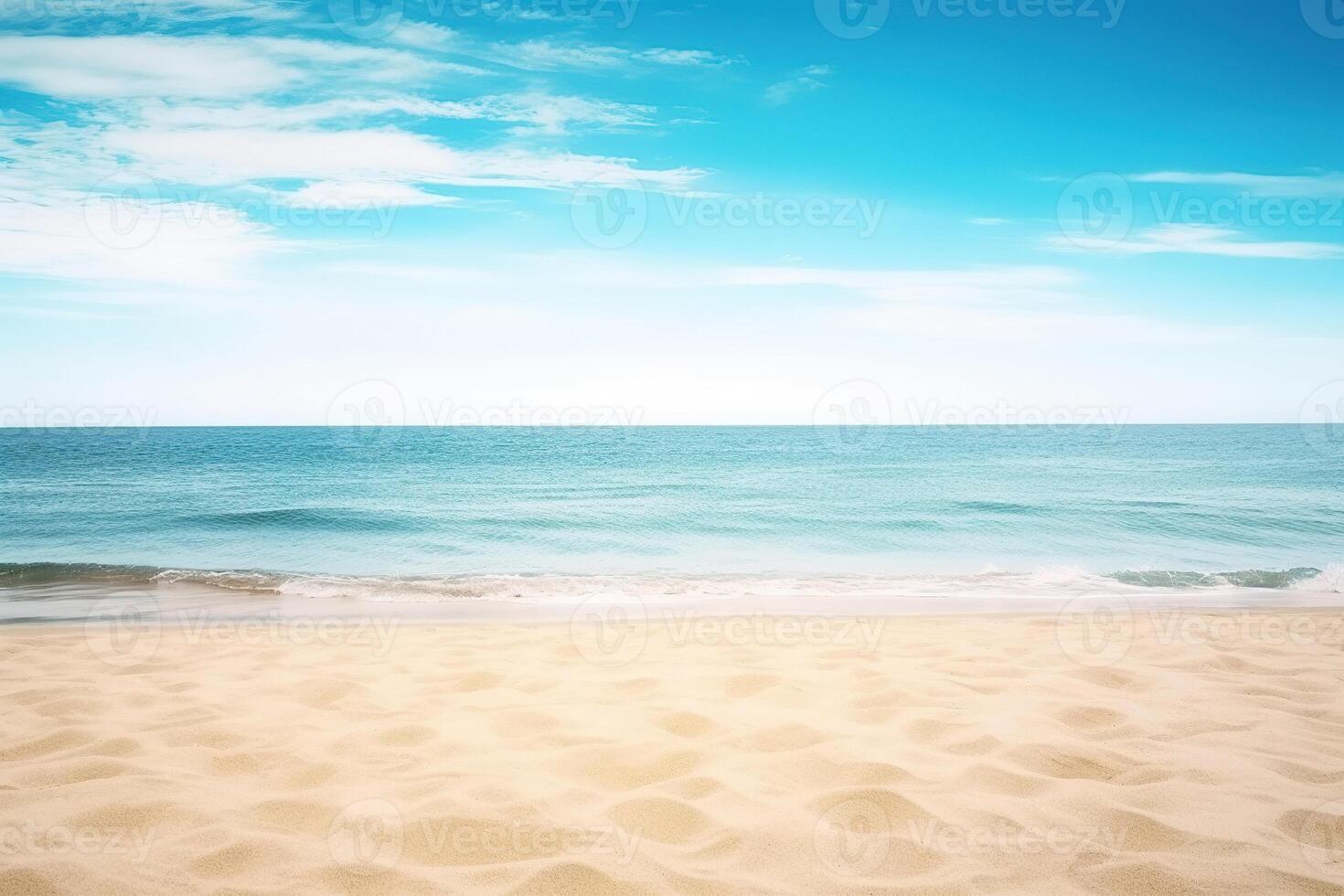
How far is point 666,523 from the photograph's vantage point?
21.5 metres

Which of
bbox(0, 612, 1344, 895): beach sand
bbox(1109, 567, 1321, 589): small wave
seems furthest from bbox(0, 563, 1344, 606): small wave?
bbox(0, 612, 1344, 895): beach sand

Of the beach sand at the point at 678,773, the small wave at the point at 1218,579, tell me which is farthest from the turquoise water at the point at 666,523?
the beach sand at the point at 678,773

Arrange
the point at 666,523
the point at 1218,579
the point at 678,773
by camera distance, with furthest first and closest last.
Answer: the point at 666,523 → the point at 1218,579 → the point at 678,773

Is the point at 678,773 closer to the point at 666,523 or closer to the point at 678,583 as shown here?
the point at 678,583

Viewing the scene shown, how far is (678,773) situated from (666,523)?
17.5 m

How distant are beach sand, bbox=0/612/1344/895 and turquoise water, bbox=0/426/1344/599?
5865 millimetres

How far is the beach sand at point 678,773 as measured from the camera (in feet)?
10.1

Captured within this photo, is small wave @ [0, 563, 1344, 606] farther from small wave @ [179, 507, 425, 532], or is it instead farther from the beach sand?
small wave @ [179, 507, 425, 532]

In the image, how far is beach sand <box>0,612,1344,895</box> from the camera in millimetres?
3080

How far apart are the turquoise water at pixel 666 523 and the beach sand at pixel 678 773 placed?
5865mm

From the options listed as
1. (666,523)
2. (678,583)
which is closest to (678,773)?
(678,583)

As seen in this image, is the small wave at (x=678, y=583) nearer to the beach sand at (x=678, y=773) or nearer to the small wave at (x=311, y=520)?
the beach sand at (x=678, y=773)

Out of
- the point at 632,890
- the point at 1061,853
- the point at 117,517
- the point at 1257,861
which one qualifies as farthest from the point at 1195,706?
the point at 117,517

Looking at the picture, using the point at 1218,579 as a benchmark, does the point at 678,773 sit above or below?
above
